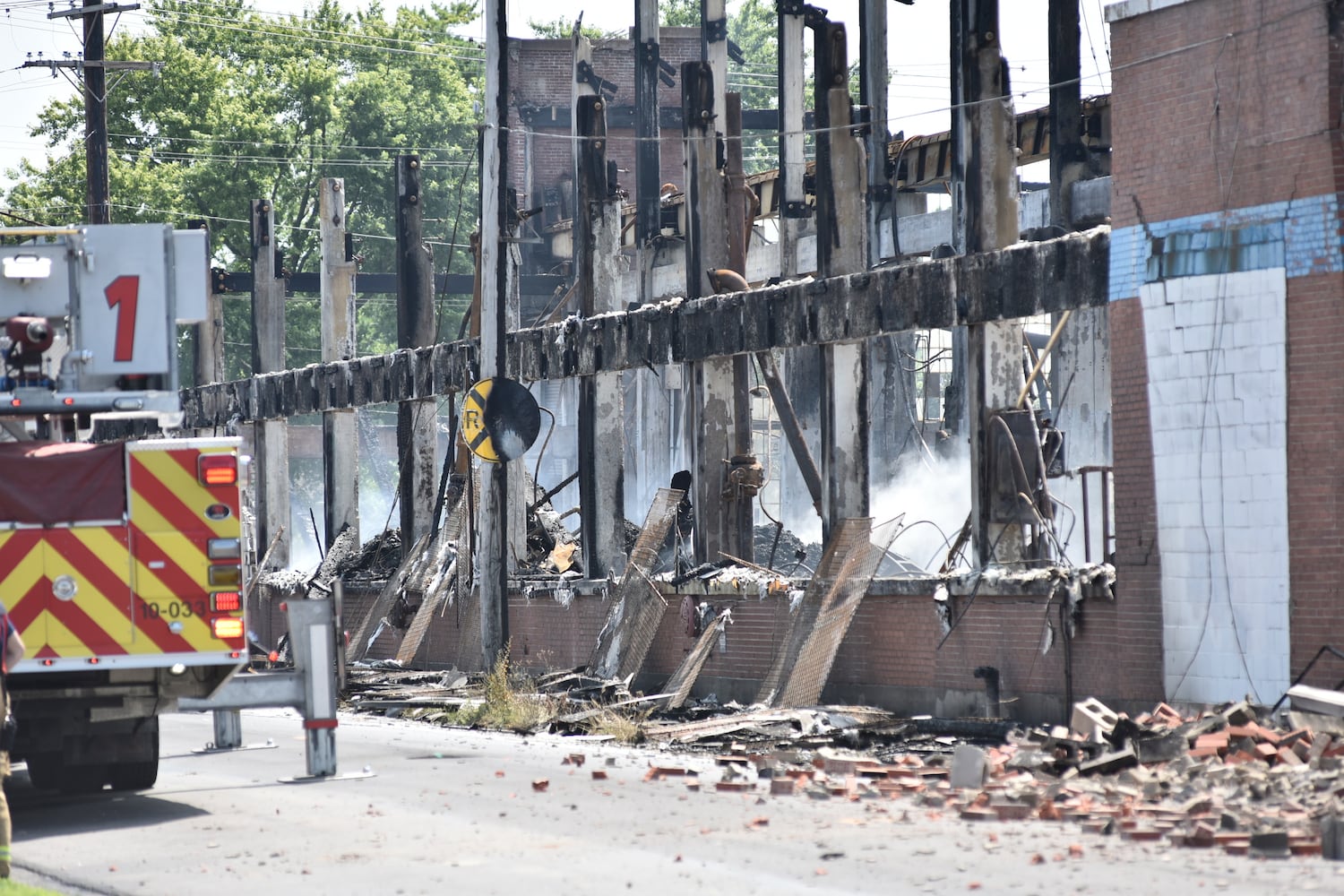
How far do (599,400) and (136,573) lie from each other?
43.3ft

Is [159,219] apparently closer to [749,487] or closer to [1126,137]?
[749,487]

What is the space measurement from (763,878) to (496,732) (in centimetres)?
976

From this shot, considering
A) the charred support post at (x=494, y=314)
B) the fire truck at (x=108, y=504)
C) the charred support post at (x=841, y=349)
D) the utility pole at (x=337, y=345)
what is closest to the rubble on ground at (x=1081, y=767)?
the charred support post at (x=841, y=349)

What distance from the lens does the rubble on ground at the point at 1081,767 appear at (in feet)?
32.5

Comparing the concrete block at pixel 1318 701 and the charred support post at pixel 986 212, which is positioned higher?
the charred support post at pixel 986 212

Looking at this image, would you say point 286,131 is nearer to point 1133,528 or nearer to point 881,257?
point 881,257

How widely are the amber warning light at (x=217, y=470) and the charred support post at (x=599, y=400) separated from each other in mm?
12627

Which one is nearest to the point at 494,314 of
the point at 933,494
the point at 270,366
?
the point at 270,366

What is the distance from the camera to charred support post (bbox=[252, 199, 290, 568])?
34062 mm

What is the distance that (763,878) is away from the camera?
873 cm

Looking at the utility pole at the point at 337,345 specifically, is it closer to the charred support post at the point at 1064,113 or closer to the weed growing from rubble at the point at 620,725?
the charred support post at the point at 1064,113

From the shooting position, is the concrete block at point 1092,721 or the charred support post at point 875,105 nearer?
the concrete block at point 1092,721

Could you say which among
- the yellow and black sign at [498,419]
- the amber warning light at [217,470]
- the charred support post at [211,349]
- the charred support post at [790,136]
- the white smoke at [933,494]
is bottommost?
the white smoke at [933,494]

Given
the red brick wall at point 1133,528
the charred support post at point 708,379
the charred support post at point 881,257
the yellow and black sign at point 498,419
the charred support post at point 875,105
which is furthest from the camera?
the charred support post at point 881,257
